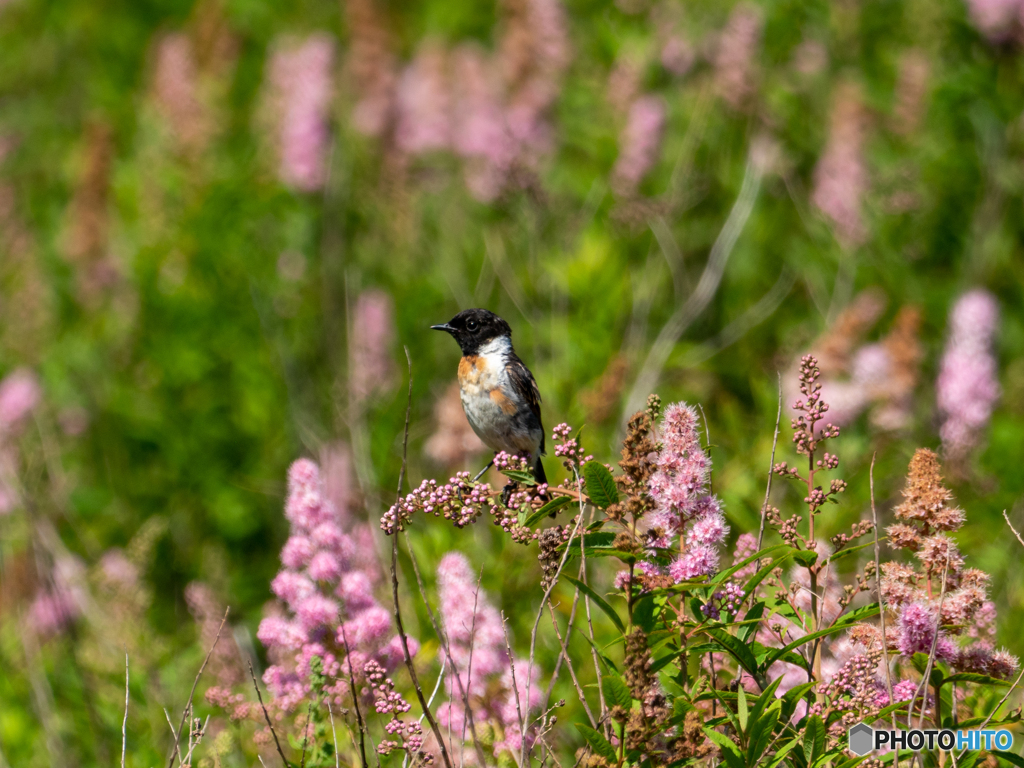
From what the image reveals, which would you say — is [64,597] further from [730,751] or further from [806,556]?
[806,556]

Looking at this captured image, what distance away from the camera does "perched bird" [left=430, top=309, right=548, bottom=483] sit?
4.39 m

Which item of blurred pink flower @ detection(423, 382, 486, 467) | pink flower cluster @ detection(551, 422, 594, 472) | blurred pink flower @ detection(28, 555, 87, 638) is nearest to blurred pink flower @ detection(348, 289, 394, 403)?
blurred pink flower @ detection(423, 382, 486, 467)

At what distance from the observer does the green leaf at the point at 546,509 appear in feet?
8.18

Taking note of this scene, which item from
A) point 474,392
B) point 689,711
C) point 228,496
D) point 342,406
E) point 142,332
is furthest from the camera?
point 142,332

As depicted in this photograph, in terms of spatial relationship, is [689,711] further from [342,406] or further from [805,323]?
[805,323]

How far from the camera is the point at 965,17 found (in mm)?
7855

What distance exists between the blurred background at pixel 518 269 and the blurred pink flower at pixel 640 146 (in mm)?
20

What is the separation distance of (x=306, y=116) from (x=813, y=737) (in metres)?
6.42

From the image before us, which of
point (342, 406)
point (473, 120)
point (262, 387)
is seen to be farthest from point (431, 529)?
point (473, 120)

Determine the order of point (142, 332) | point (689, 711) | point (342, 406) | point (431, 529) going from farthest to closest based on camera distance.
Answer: point (142, 332), point (342, 406), point (431, 529), point (689, 711)

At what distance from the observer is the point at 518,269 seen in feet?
24.3

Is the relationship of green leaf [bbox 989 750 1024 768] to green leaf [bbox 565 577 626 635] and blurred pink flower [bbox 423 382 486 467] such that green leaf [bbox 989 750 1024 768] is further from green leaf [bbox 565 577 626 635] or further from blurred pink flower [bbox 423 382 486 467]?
blurred pink flower [bbox 423 382 486 467]

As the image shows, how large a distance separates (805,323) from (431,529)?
11.2 ft

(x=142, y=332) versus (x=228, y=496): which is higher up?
(x=142, y=332)
